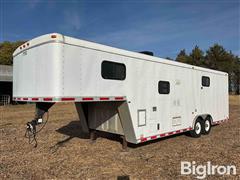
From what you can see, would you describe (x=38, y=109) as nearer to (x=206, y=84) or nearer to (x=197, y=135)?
(x=197, y=135)

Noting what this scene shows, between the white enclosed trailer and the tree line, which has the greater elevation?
the tree line

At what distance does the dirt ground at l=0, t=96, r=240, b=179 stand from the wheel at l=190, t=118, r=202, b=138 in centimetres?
26

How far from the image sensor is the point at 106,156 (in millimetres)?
6914

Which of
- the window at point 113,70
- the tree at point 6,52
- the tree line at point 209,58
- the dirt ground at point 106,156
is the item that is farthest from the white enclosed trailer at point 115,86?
the tree at point 6,52

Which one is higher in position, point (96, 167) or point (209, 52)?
point (209, 52)

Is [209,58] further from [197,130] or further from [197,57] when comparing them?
[197,130]

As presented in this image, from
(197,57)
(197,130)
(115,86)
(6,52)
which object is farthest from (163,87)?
(6,52)

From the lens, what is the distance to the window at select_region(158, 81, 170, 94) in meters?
7.82

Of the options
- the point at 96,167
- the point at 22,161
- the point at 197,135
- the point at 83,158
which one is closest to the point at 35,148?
the point at 22,161

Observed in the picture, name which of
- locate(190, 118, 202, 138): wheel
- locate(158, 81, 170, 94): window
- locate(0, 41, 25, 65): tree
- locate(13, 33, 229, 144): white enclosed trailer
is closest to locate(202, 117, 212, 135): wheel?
locate(13, 33, 229, 144): white enclosed trailer

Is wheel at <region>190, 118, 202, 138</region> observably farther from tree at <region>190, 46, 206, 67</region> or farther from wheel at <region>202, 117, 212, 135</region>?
tree at <region>190, 46, 206, 67</region>

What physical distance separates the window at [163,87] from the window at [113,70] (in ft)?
5.62

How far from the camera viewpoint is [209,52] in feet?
170

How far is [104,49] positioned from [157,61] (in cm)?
232
